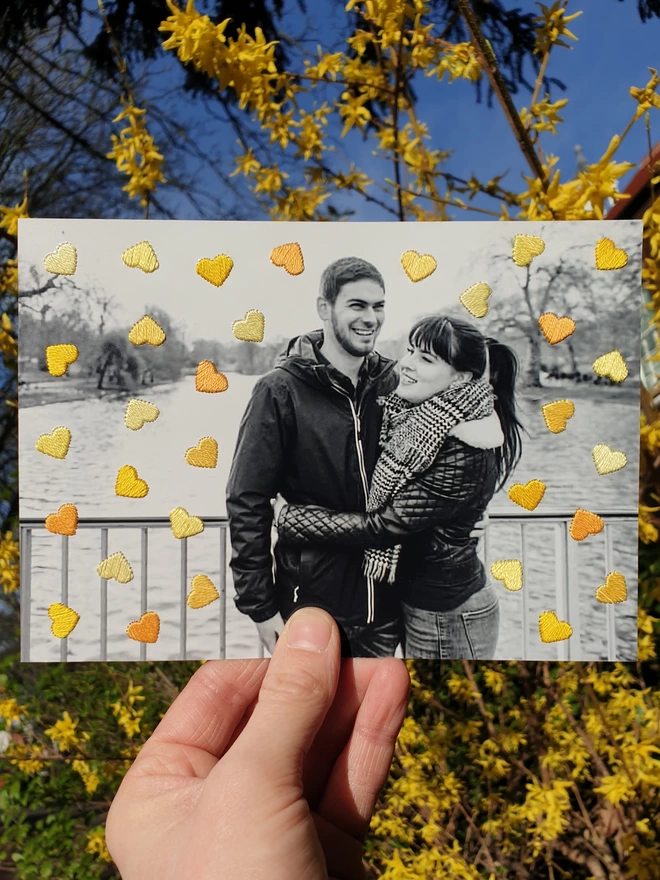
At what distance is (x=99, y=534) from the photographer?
0.92m

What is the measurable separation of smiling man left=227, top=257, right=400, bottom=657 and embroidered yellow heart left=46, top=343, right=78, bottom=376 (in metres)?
0.30

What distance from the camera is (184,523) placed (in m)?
0.92

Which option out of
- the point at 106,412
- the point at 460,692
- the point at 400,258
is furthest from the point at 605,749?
the point at 106,412

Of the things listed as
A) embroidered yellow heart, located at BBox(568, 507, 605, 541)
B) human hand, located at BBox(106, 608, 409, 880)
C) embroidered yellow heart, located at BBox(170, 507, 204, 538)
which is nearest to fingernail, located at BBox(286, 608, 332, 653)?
human hand, located at BBox(106, 608, 409, 880)

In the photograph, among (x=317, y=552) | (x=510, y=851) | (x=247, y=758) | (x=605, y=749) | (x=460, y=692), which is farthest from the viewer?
(x=510, y=851)

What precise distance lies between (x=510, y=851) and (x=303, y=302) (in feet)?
4.98

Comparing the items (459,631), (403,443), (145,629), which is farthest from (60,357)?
(459,631)

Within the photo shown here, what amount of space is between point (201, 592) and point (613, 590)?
68 centimetres

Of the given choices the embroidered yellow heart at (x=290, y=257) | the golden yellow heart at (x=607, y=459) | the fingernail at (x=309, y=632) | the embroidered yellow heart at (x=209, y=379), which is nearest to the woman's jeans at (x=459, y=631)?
the fingernail at (x=309, y=632)

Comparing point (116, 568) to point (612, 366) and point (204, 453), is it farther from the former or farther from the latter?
point (612, 366)

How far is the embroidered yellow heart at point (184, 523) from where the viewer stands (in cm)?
92

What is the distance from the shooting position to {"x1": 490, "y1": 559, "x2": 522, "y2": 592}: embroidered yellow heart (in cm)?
94

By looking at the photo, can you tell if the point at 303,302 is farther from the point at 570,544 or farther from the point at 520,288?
the point at 570,544

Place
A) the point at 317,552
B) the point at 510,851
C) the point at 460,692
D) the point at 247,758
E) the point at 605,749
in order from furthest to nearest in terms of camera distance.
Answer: the point at 510,851 → the point at 460,692 → the point at 605,749 → the point at 317,552 → the point at 247,758
